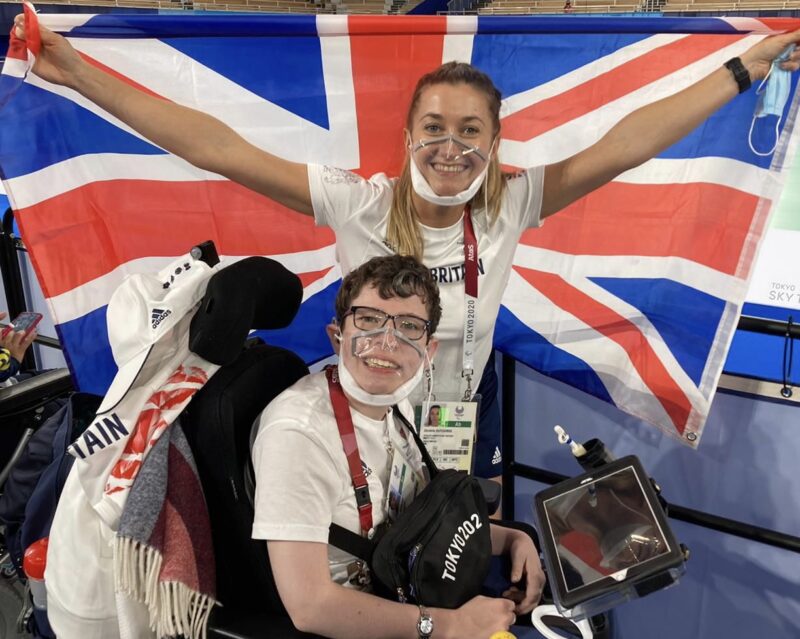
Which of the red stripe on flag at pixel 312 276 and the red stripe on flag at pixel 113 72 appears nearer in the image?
the red stripe on flag at pixel 113 72

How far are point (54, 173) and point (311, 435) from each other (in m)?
0.99

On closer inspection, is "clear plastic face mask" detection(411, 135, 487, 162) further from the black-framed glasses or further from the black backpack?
the black backpack

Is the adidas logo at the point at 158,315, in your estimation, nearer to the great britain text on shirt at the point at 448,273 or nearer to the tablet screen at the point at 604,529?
the great britain text on shirt at the point at 448,273

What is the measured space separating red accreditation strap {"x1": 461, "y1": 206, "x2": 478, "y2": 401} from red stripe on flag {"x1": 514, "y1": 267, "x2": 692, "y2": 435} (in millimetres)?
547

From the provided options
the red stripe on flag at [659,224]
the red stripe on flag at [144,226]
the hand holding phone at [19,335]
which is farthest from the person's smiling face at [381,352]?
the hand holding phone at [19,335]

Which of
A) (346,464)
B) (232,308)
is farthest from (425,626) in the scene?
(232,308)

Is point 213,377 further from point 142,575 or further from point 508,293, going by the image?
point 508,293

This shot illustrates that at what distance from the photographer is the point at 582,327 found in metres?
2.21

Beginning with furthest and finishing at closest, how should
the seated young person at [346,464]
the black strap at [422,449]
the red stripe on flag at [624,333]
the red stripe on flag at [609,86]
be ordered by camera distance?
the red stripe on flag at [624,333], the red stripe on flag at [609,86], the black strap at [422,449], the seated young person at [346,464]

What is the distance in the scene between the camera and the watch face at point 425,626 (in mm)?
1335

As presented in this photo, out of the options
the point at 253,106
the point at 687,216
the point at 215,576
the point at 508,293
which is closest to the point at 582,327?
the point at 508,293

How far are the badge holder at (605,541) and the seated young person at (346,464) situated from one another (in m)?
0.20

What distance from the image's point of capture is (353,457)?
137 centimetres

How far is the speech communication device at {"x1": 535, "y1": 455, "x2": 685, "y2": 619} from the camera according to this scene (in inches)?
45.6
